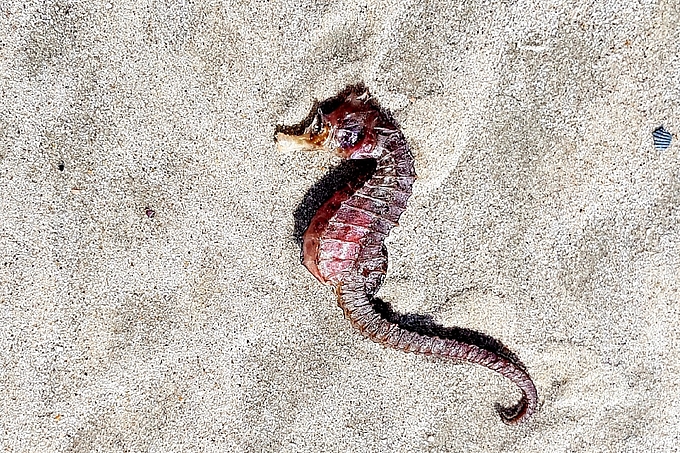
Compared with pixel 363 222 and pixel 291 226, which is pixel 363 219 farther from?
pixel 291 226

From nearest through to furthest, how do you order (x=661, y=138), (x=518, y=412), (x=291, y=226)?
(x=661, y=138)
(x=291, y=226)
(x=518, y=412)

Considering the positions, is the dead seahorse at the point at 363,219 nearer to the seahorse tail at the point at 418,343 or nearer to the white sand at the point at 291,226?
the seahorse tail at the point at 418,343

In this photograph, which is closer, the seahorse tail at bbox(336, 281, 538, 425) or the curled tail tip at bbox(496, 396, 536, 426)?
the seahorse tail at bbox(336, 281, 538, 425)

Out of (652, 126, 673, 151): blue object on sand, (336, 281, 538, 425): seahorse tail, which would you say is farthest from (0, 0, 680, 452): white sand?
(336, 281, 538, 425): seahorse tail

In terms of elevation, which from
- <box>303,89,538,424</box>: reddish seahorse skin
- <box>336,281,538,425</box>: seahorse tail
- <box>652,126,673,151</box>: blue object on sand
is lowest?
<box>336,281,538,425</box>: seahorse tail

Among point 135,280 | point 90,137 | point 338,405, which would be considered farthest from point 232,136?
point 338,405

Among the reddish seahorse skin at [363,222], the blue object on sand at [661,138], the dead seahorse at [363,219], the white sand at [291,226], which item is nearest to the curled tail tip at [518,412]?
the white sand at [291,226]

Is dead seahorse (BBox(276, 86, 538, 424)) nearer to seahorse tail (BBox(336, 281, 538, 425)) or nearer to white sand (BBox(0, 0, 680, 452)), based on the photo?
seahorse tail (BBox(336, 281, 538, 425))

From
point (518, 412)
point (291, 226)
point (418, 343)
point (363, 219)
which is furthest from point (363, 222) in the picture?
point (518, 412)
